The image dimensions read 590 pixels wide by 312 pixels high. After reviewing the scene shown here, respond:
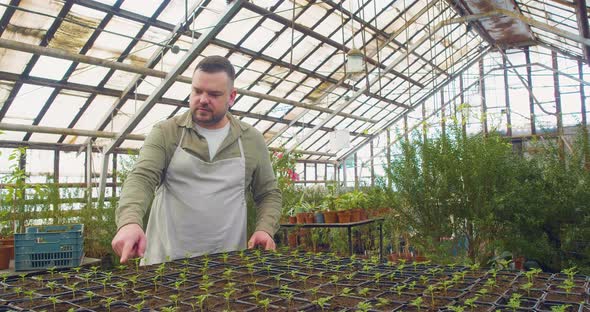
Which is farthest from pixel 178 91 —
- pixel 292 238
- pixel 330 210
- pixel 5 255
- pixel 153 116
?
pixel 5 255

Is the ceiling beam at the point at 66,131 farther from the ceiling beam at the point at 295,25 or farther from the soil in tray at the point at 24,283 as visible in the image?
the soil in tray at the point at 24,283

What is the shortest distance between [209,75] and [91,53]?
583 centimetres

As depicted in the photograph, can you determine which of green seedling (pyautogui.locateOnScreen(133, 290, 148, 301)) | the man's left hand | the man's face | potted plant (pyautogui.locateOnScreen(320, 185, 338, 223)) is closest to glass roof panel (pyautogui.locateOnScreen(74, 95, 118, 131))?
potted plant (pyautogui.locateOnScreen(320, 185, 338, 223))

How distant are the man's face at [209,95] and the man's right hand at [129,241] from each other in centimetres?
59

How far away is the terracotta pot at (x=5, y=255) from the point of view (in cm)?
357

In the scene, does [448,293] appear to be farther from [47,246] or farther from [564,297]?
[47,246]

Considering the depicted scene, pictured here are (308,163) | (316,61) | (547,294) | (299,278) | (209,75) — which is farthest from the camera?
(308,163)

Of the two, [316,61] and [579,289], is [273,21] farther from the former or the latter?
[579,289]

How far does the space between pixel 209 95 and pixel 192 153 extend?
0.88ft

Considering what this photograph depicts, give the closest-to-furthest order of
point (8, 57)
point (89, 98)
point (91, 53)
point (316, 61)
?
point (8, 57), point (91, 53), point (89, 98), point (316, 61)

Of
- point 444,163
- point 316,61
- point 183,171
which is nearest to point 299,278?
point 183,171

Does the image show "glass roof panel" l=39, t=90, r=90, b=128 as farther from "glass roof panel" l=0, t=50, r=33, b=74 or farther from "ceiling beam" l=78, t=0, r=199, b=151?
"glass roof panel" l=0, t=50, r=33, b=74

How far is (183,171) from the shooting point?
1890mm

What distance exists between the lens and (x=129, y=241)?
1.35 metres
